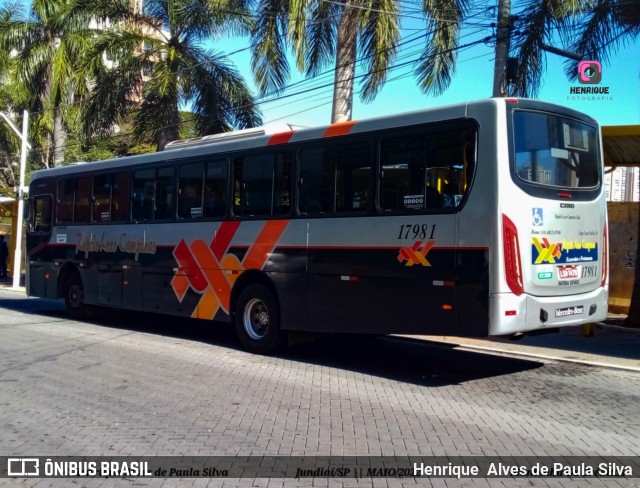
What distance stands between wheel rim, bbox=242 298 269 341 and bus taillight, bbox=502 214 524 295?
429cm

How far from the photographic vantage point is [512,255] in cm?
784

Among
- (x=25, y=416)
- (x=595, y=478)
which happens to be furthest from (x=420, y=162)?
(x=25, y=416)

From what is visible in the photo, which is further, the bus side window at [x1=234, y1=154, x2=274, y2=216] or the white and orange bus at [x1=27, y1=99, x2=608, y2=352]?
the bus side window at [x1=234, y1=154, x2=274, y2=216]

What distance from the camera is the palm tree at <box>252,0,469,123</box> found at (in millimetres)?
16250

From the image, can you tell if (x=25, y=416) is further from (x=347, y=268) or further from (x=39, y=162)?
(x=39, y=162)

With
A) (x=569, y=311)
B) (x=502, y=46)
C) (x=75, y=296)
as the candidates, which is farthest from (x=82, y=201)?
(x=569, y=311)

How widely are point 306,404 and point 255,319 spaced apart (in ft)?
12.0

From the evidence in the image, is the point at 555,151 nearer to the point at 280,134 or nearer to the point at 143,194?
the point at 280,134

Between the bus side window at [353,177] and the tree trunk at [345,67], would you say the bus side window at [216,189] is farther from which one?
the tree trunk at [345,67]

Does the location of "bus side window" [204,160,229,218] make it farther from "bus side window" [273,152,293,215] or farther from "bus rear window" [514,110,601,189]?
"bus rear window" [514,110,601,189]

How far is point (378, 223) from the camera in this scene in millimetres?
9000

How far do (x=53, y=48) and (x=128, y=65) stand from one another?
22.2ft

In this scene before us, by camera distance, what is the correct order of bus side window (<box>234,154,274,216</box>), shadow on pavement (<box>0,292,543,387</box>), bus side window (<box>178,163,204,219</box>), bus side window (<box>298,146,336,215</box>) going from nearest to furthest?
1. shadow on pavement (<box>0,292,543,387</box>)
2. bus side window (<box>298,146,336,215</box>)
3. bus side window (<box>234,154,274,216</box>)
4. bus side window (<box>178,163,204,219</box>)

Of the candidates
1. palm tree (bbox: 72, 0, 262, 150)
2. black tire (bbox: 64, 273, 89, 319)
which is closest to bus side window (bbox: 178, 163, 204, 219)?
black tire (bbox: 64, 273, 89, 319)
